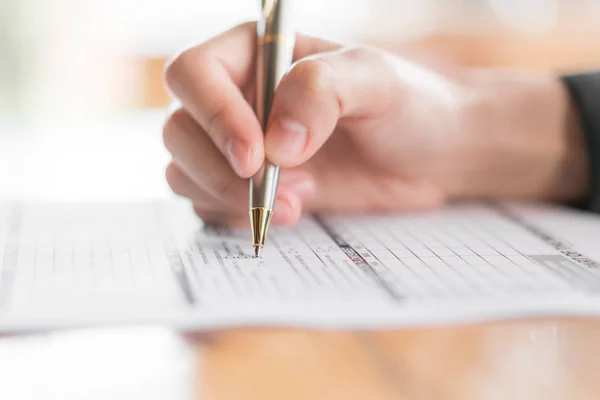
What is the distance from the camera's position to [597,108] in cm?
63

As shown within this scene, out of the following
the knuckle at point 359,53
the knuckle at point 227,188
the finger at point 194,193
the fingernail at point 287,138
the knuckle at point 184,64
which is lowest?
the finger at point 194,193

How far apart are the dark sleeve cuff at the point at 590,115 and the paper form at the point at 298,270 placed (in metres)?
0.06

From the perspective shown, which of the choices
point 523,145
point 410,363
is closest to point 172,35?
point 523,145

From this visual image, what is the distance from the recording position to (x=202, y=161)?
53 cm

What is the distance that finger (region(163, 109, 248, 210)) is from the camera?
0.51 metres

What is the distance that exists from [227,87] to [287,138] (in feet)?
0.22

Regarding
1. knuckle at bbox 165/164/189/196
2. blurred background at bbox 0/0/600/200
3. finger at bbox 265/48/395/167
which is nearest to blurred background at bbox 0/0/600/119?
blurred background at bbox 0/0/600/200

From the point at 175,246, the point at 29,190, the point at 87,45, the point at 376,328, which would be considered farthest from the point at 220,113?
the point at 87,45

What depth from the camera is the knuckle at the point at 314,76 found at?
1.46ft

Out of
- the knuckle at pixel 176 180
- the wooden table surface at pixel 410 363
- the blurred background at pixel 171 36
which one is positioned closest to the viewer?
the wooden table surface at pixel 410 363

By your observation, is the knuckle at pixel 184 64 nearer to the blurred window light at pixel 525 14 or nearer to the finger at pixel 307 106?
the finger at pixel 307 106

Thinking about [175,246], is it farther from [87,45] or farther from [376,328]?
[87,45]

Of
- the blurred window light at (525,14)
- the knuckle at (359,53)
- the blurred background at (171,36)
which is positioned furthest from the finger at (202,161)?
the blurred window light at (525,14)

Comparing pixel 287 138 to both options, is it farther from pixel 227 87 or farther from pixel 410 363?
pixel 410 363
